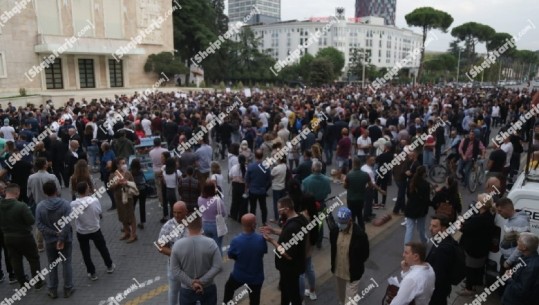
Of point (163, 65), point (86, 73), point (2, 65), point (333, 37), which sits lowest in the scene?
point (86, 73)

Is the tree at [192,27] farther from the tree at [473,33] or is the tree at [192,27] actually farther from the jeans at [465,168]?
the tree at [473,33]

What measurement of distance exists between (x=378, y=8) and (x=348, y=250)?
621 feet

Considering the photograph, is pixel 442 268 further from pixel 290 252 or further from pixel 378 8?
pixel 378 8

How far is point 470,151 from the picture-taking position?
10.8 metres

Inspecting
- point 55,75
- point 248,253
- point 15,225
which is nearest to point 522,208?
point 248,253

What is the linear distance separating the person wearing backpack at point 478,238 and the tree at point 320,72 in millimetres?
61078

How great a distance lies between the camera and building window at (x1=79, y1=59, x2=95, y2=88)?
1508 inches

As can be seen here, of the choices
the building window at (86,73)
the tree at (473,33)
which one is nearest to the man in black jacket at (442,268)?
the building window at (86,73)

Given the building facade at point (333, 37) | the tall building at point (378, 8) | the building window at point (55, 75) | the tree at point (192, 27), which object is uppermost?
the tall building at point (378, 8)

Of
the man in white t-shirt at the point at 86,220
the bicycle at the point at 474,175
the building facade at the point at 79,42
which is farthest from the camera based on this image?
the building facade at the point at 79,42

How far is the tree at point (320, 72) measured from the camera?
65500 mm

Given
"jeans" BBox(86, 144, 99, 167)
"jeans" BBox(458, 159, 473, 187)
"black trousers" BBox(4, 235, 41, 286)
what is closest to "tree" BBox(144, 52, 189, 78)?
"jeans" BBox(86, 144, 99, 167)

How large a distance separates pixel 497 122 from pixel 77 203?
77.7 ft

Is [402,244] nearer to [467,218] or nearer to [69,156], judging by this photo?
[467,218]
